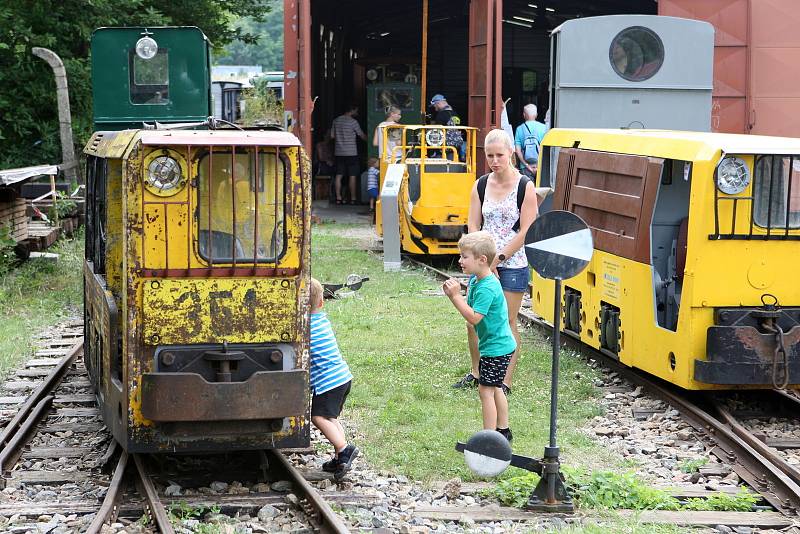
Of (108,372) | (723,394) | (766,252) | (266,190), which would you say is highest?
(266,190)

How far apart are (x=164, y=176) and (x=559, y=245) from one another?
222 centimetres

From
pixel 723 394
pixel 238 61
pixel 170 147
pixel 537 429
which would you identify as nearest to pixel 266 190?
pixel 170 147

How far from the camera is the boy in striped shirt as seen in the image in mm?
7156

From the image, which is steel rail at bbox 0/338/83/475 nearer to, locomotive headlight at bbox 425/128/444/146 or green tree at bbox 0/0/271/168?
locomotive headlight at bbox 425/128/444/146

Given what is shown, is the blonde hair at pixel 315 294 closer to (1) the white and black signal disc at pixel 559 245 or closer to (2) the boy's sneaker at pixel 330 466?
(2) the boy's sneaker at pixel 330 466

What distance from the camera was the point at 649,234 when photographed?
9.20 metres

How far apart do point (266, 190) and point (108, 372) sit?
1.60 m

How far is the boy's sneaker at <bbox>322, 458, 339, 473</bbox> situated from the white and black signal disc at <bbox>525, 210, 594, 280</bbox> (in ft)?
5.46

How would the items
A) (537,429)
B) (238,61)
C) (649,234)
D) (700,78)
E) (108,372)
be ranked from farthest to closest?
1. (238,61)
2. (700,78)
3. (649,234)
4. (537,429)
5. (108,372)

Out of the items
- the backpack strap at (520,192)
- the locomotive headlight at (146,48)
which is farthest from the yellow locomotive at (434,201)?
the backpack strap at (520,192)

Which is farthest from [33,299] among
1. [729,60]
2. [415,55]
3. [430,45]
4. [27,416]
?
[430,45]

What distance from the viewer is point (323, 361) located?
7219 millimetres

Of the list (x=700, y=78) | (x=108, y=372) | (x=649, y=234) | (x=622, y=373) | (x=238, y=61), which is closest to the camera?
(x=108, y=372)

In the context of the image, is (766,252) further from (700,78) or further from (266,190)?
(700,78)
